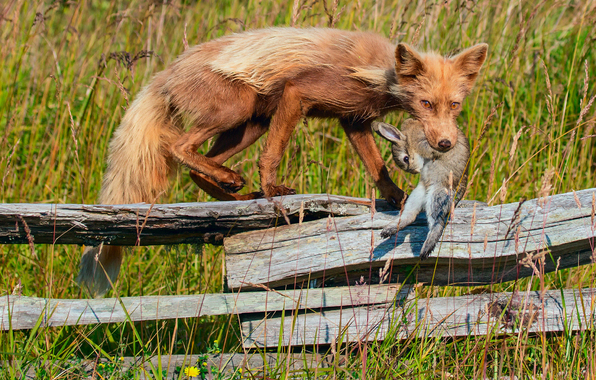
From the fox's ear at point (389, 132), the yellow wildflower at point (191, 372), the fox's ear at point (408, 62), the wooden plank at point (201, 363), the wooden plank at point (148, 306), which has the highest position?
the fox's ear at point (408, 62)

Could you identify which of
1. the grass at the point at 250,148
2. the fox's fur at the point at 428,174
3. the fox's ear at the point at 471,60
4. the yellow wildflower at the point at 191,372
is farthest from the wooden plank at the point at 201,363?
the fox's ear at the point at 471,60

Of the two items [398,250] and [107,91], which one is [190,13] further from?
[398,250]

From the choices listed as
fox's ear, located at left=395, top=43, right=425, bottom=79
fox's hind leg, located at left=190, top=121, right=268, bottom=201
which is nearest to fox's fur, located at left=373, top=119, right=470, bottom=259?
fox's ear, located at left=395, top=43, right=425, bottom=79

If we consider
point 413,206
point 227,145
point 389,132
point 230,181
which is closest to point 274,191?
point 230,181

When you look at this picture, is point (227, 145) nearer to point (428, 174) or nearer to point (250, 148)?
point (250, 148)

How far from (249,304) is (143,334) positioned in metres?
0.92

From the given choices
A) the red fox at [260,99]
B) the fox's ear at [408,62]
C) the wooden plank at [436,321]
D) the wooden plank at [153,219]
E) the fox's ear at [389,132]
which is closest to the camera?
A: the wooden plank at [153,219]

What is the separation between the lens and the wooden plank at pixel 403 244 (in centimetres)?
256

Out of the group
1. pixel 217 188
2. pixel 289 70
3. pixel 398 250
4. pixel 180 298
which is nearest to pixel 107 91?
pixel 217 188

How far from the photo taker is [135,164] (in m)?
3.28

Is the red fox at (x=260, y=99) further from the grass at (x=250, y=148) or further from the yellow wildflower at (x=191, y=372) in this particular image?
the yellow wildflower at (x=191, y=372)

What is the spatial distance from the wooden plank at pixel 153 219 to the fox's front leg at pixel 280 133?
482mm

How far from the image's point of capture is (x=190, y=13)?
16.9 feet

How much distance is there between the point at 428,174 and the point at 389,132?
1.08ft
